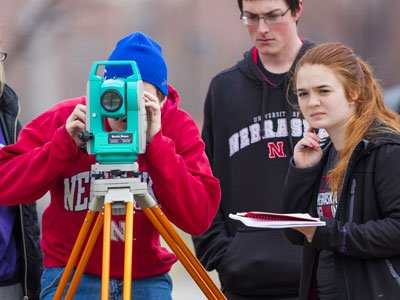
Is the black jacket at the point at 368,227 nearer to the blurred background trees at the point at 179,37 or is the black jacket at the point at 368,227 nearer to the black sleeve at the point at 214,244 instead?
the black sleeve at the point at 214,244

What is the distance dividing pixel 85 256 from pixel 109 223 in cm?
22

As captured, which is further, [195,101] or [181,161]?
[195,101]

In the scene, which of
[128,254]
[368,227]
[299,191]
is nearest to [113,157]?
[128,254]

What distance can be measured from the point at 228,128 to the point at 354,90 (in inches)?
38.0

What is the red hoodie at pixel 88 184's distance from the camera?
442cm

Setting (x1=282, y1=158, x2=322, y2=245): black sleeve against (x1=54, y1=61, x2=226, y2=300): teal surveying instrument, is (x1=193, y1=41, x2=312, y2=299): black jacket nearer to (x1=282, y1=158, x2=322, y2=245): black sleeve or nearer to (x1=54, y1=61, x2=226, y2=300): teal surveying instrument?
(x1=282, y1=158, x2=322, y2=245): black sleeve

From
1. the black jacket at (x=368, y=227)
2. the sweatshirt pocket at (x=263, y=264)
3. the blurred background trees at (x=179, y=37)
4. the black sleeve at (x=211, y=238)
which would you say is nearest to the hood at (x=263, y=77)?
the black sleeve at (x=211, y=238)

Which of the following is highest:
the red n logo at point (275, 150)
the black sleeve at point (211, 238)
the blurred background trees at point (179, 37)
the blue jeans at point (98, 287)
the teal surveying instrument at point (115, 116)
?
the blurred background trees at point (179, 37)

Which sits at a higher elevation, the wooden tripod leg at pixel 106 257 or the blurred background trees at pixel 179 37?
the blurred background trees at pixel 179 37

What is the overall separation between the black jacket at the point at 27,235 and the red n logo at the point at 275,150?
3.35ft

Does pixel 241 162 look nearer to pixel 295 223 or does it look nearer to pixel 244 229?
pixel 244 229

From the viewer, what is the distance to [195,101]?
57.4 ft

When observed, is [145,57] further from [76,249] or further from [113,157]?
[76,249]

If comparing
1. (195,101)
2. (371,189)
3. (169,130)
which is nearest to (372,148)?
→ (371,189)
